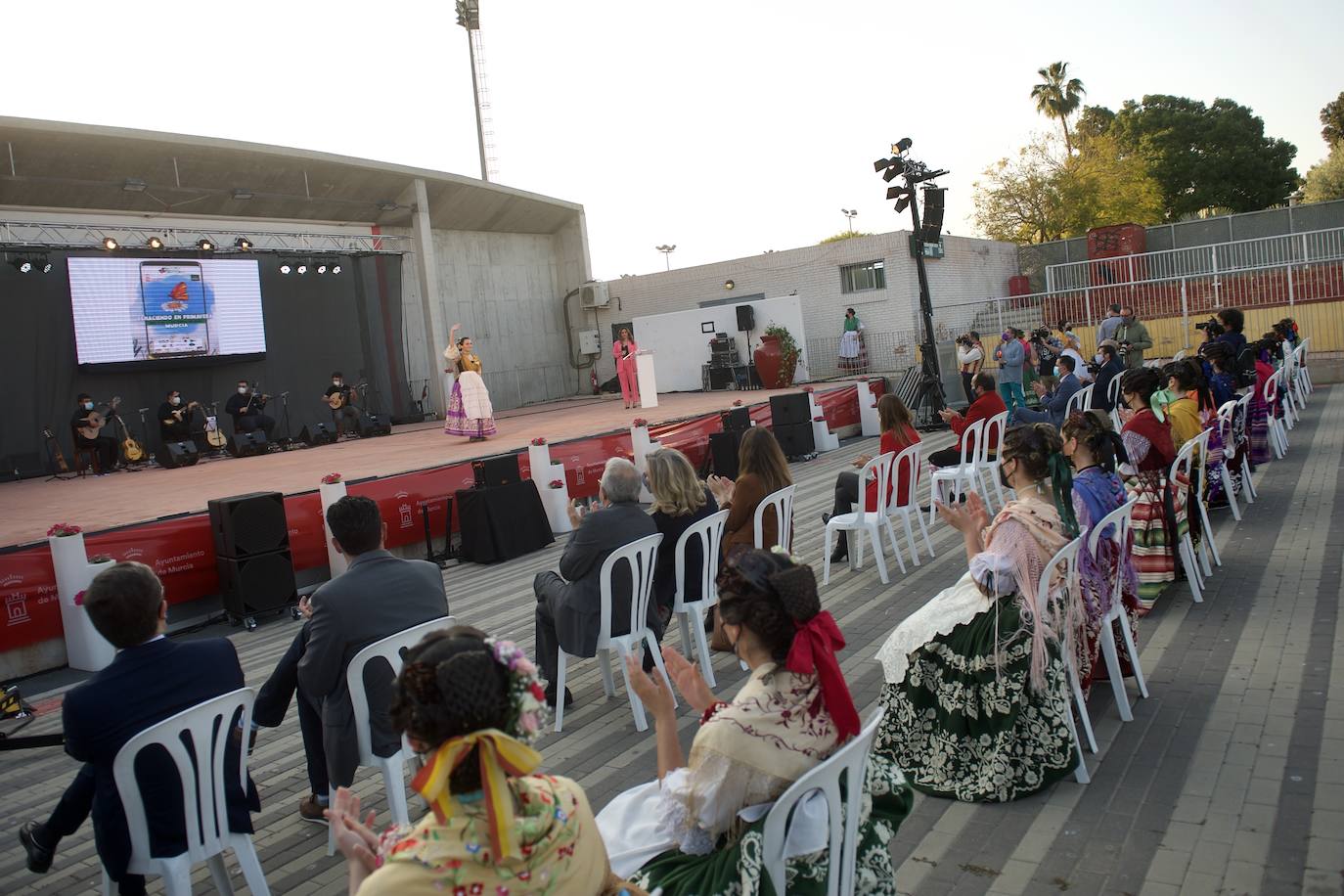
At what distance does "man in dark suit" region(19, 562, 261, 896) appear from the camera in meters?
2.68

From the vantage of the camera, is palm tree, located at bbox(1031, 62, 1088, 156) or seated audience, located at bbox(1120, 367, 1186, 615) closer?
seated audience, located at bbox(1120, 367, 1186, 615)

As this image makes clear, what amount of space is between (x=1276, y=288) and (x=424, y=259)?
53.2 feet

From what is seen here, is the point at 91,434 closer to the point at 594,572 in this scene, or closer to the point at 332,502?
the point at 332,502

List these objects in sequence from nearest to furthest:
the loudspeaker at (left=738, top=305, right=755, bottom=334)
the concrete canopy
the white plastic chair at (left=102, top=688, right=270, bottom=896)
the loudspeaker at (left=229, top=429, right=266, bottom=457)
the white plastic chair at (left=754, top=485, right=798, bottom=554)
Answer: the white plastic chair at (left=102, top=688, right=270, bottom=896) < the white plastic chair at (left=754, top=485, right=798, bottom=554) < the concrete canopy < the loudspeaker at (left=229, top=429, right=266, bottom=457) < the loudspeaker at (left=738, top=305, right=755, bottom=334)

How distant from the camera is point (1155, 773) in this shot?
3.29 m

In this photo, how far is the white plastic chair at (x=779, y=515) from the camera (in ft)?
17.2

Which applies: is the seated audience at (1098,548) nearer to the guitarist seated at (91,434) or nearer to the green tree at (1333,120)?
the guitarist seated at (91,434)

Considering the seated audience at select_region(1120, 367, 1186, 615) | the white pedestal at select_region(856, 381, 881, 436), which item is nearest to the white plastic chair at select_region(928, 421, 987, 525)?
the seated audience at select_region(1120, 367, 1186, 615)

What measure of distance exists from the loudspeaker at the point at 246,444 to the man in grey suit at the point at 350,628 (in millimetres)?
13400

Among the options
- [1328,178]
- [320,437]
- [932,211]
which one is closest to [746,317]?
[932,211]

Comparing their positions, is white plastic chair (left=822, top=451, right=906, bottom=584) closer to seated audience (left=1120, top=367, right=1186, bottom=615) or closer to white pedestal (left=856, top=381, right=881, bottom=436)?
seated audience (left=1120, top=367, right=1186, bottom=615)

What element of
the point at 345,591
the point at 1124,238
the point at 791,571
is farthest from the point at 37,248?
the point at 1124,238

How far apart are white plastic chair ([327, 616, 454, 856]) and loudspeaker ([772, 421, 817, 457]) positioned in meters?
9.90

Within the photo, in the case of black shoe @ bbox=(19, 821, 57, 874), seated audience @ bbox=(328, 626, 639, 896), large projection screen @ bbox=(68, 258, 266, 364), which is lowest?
black shoe @ bbox=(19, 821, 57, 874)
